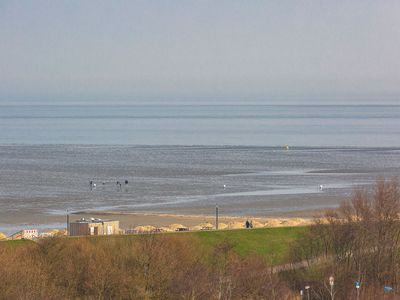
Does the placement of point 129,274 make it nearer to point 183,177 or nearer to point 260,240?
point 260,240

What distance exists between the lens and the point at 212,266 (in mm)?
35156

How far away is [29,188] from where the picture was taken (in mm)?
72062

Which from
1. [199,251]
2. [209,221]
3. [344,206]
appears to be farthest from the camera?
[209,221]

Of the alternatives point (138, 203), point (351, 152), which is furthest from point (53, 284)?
point (351, 152)

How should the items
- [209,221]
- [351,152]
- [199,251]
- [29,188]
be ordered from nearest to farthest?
[199,251] < [209,221] < [29,188] < [351,152]

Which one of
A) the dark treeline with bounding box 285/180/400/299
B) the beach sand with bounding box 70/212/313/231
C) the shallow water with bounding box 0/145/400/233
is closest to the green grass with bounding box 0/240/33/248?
the dark treeline with bounding box 285/180/400/299

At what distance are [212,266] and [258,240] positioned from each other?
36.7 ft

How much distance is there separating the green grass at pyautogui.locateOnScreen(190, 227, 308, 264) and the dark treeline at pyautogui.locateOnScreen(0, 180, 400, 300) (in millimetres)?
1507

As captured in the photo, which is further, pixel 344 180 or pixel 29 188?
pixel 344 180

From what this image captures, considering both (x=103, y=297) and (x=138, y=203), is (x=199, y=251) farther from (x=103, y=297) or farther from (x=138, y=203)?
(x=138, y=203)

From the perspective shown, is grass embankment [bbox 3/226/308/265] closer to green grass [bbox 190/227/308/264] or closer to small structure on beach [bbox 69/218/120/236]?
green grass [bbox 190/227/308/264]

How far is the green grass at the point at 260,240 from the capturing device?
43.3 m

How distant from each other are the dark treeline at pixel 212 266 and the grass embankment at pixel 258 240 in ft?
4.16

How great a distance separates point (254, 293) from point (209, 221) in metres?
23.3
